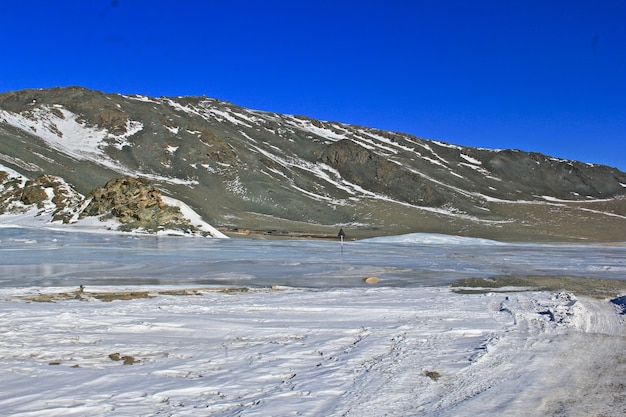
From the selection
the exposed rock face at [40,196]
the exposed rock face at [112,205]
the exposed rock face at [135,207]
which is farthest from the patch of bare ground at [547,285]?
the exposed rock face at [40,196]

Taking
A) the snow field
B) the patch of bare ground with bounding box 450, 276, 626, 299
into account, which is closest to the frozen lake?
the patch of bare ground with bounding box 450, 276, 626, 299

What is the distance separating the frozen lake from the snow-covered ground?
59 centimetres

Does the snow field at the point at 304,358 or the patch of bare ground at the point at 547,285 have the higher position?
the patch of bare ground at the point at 547,285

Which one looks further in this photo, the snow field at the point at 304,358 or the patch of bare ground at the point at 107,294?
the patch of bare ground at the point at 107,294

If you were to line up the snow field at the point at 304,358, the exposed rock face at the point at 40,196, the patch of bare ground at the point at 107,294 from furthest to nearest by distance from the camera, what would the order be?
the exposed rock face at the point at 40,196, the patch of bare ground at the point at 107,294, the snow field at the point at 304,358

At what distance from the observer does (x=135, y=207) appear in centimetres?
3691

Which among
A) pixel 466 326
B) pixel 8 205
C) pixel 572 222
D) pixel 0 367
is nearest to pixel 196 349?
pixel 0 367

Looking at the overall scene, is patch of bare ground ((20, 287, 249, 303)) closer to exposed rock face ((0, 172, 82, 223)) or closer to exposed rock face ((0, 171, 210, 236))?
exposed rock face ((0, 171, 210, 236))

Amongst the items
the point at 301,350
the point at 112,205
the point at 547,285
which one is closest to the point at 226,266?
the point at 547,285

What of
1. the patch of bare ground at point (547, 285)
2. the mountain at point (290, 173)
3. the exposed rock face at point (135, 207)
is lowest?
the patch of bare ground at point (547, 285)

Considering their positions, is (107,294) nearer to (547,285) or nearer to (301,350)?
(301,350)

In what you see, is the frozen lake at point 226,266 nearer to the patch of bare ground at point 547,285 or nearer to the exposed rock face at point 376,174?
the patch of bare ground at point 547,285

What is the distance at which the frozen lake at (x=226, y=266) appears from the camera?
591 inches

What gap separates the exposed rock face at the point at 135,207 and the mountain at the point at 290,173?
1591 cm
